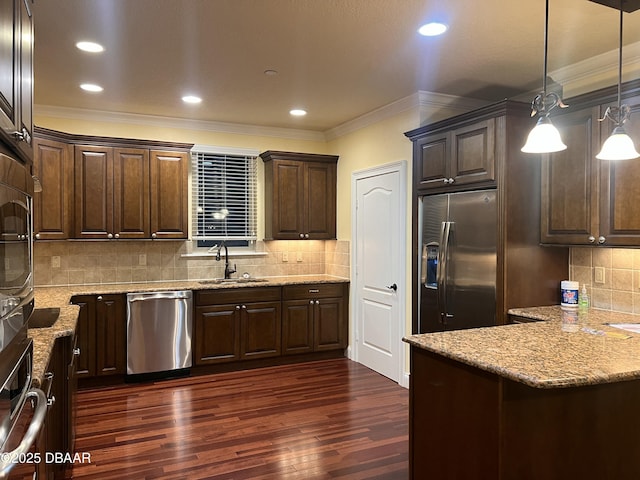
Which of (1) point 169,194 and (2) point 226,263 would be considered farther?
(2) point 226,263

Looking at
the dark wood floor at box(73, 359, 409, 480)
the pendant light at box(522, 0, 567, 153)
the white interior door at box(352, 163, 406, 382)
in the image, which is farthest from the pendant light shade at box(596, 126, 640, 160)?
the white interior door at box(352, 163, 406, 382)

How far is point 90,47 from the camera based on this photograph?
3.20 metres

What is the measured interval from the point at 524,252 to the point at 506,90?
1.60 m

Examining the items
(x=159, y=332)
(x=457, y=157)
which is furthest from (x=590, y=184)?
(x=159, y=332)

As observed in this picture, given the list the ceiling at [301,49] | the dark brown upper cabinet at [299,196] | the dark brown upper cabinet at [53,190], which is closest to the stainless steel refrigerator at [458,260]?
the ceiling at [301,49]

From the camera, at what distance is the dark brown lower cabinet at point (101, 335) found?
4.35 meters

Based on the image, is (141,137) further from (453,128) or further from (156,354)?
(453,128)

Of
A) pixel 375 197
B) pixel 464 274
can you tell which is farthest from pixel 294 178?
pixel 464 274

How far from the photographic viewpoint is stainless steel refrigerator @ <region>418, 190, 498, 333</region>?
11.2ft

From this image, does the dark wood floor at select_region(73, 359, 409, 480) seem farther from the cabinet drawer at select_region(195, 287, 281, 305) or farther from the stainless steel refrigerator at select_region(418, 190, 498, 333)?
the stainless steel refrigerator at select_region(418, 190, 498, 333)

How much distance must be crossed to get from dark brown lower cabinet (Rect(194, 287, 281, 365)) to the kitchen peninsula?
2.90 meters

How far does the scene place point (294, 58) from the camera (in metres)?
3.41

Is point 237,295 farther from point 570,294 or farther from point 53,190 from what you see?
point 570,294

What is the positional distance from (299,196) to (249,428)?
275cm
